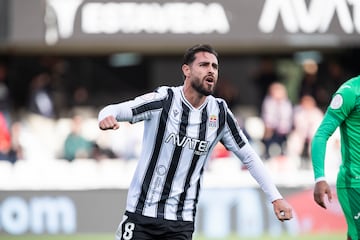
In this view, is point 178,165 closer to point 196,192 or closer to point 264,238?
point 196,192

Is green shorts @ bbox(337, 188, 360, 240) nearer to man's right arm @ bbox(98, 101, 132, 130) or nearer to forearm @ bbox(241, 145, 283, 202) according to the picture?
forearm @ bbox(241, 145, 283, 202)

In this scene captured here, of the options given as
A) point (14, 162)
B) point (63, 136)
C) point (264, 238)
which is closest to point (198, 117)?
point (264, 238)

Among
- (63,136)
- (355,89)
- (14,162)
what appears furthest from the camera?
(63,136)

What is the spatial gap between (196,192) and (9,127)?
10.1 meters

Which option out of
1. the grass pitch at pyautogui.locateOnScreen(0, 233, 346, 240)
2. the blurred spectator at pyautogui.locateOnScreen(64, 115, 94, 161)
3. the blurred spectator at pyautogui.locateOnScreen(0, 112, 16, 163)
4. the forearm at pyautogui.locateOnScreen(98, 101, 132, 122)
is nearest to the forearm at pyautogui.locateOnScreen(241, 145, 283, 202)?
the forearm at pyautogui.locateOnScreen(98, 101, 132, 122)

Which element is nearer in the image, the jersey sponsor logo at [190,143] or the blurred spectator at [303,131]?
the jersey sponsor logo at [190,143]

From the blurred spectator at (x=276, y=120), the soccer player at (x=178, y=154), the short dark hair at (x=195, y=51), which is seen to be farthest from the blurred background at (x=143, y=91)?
the short dark hair at (x=195, y=51)

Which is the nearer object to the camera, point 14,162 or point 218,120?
point 218,120

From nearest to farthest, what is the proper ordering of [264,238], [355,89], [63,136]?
[355,89] < [264,238] < [63,136]

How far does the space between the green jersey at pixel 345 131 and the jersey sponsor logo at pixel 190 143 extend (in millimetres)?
736

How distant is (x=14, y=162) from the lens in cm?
1602

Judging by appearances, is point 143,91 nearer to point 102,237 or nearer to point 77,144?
point 77,144

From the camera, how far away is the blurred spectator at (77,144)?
1647 cm

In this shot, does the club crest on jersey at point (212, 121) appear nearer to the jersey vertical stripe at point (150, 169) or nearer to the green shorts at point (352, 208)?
the jersey vertical stripe at point (150, 169)
